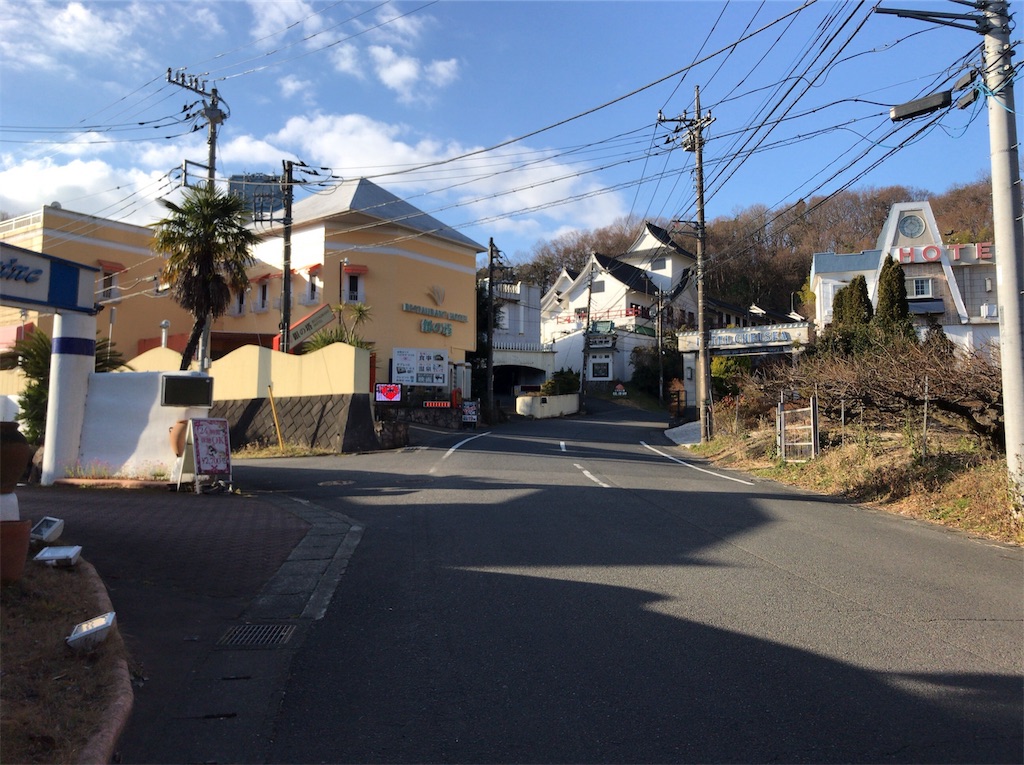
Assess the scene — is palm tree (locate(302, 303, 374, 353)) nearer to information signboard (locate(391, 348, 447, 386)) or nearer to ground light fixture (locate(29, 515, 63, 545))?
information signboard (locate(391, 348, 447, 386))

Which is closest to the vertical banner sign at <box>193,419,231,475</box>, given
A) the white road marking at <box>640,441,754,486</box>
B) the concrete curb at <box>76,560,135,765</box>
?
the concrete curb at <box>76,560,135,765</box>

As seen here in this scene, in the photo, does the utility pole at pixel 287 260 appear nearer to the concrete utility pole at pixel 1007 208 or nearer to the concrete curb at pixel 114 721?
the concrete utility pole at pixel 1007 208

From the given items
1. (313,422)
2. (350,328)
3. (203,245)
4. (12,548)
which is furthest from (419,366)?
(12,548)

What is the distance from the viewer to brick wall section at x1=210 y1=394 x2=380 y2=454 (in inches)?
891

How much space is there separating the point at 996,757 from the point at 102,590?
19.5ft

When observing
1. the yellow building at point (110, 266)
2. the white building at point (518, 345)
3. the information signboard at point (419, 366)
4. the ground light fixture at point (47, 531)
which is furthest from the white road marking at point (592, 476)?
the white building at point (518, 345)

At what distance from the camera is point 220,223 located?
20.4 m

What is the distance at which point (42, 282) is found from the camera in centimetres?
1241

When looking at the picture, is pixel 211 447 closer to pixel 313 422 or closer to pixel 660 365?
pixel 313 422

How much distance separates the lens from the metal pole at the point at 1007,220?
9531 millimetres

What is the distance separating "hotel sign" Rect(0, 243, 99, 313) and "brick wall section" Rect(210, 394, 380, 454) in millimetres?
9705

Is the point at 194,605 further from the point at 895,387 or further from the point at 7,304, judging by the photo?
the point at 895,387

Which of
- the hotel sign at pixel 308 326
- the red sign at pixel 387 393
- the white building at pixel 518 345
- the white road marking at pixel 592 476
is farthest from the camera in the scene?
the white building at pixel 518 345

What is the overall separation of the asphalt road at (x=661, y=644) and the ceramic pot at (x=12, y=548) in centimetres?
220
